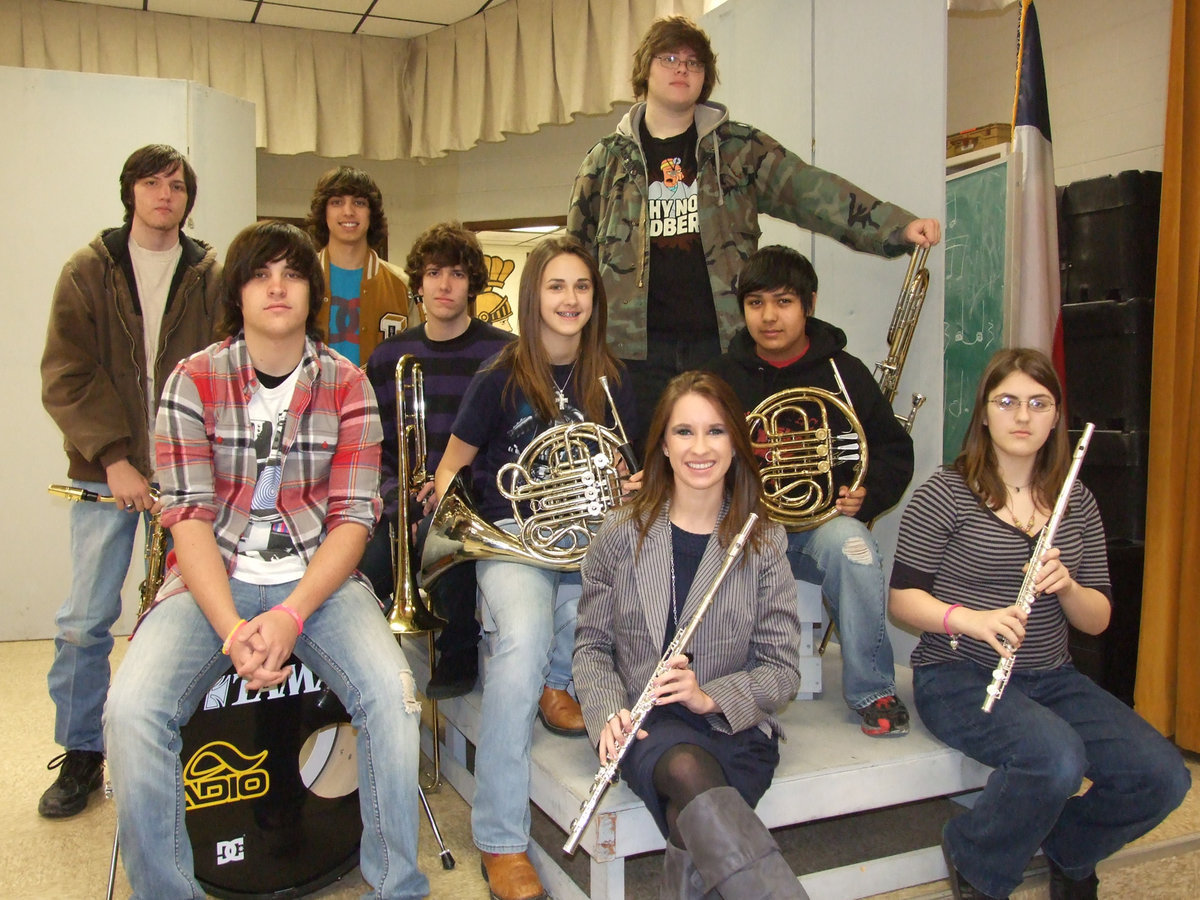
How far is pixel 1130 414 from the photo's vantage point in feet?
8.86

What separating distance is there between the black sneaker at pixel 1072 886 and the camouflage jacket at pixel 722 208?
1.37 metres

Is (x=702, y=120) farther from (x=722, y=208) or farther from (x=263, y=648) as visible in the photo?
(x=263, y=648)

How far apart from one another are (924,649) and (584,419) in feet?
2.81

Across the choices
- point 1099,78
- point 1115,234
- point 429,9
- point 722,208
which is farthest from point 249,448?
point 429,9

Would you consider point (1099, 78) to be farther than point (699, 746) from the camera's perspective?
Yes

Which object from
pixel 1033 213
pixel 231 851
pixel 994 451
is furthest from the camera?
pixel 1033 213

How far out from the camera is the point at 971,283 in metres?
2.89

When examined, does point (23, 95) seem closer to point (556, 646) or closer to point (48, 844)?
point (48, 844)

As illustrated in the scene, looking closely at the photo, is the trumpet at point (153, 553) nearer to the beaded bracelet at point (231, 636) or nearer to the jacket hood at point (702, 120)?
the beaded bracelet at point (231, 636)

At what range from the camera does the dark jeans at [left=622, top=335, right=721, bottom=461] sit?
245cm

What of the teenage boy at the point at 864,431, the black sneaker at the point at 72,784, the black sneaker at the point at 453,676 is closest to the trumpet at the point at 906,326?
the teenage boy at the point at 864,431

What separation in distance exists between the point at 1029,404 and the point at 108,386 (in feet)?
6.56

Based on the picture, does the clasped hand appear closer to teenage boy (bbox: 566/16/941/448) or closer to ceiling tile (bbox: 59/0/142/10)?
teenage boy (bbox: 566/16/941/448)

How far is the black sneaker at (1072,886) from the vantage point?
1.79 meters
